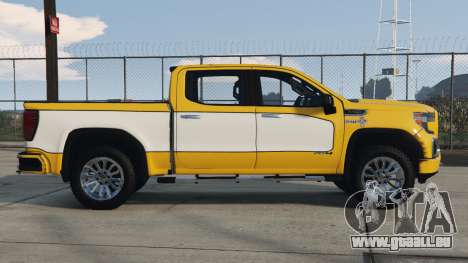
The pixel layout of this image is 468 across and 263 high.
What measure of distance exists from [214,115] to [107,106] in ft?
4.97

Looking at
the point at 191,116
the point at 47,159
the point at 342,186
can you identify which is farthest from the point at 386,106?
the point at 47,159

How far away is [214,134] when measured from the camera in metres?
6.79

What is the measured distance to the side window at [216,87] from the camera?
690 cm

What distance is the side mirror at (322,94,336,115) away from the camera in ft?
21.9

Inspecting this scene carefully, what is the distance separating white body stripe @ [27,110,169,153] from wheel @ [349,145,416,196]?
280cm

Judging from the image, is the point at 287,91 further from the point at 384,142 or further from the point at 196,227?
the point at 196,227

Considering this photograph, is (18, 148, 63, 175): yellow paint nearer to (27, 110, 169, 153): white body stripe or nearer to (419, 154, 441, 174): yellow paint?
(27, 110, 169, 153): white body stripe

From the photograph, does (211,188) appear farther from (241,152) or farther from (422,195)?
(422,195)

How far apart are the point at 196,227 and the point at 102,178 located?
1.84 metres

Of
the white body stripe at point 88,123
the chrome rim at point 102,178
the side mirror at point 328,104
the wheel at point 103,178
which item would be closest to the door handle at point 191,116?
the white body stripe at point 88,123

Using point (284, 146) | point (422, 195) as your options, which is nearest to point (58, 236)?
point (284, 146)

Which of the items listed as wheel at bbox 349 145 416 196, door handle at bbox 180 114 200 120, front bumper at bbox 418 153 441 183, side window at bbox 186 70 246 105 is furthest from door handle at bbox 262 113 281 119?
front bumper at bbox 418 153 441 183

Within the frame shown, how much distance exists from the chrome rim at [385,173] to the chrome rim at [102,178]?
138 inches

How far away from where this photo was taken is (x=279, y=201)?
7.61m
